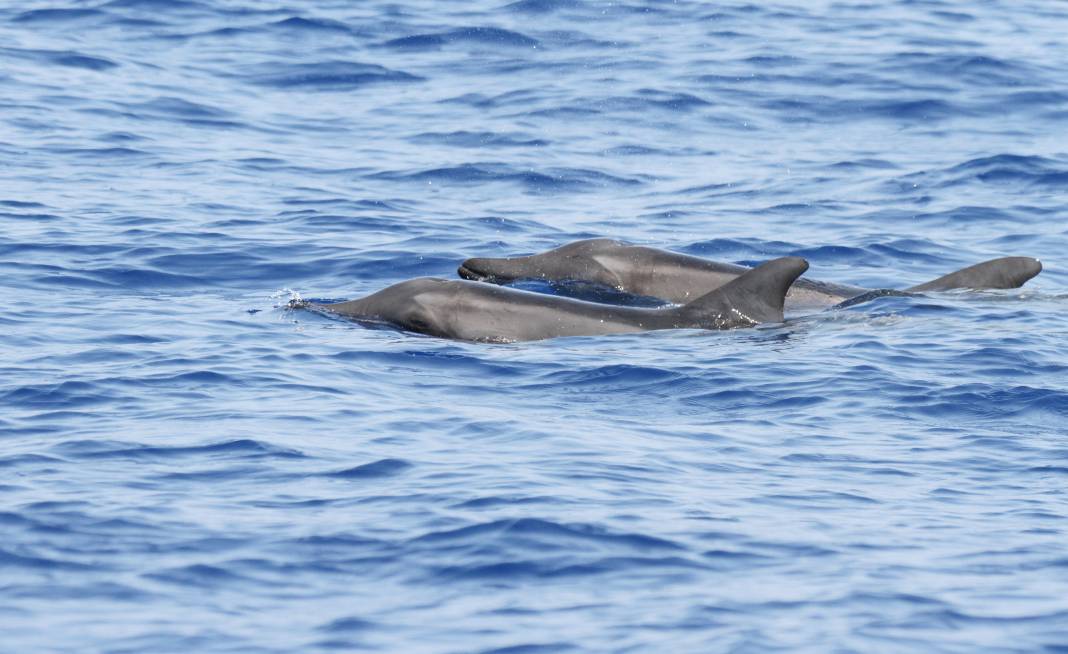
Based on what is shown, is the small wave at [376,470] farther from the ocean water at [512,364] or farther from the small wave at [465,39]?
the small wave at [465,39]

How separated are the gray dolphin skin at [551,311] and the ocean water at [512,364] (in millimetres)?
355

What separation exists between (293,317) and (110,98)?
11.4 meters

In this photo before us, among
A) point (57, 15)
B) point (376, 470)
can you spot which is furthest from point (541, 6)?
point (376, 470)

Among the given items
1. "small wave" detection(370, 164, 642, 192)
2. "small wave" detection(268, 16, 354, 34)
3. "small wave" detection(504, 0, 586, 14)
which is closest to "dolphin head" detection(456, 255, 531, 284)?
"small wave" detection(370, 164, 642, 192)

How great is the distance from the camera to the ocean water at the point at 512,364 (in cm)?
867

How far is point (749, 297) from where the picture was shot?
1519cm

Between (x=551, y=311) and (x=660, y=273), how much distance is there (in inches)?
105

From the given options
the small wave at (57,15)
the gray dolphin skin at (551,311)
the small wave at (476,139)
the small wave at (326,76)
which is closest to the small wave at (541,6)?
the small wave at (326,76)

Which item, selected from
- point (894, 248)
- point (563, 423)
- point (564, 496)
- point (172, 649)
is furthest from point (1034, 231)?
point (172, 649)

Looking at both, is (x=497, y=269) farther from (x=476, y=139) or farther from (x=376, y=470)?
(x=476, y=139)

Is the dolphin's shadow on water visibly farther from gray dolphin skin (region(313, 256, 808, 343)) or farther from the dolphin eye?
the dolphin eye

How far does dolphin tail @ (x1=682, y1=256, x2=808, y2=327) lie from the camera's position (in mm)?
15039

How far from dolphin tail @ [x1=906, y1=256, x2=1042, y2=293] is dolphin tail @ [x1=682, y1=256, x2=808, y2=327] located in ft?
7.25

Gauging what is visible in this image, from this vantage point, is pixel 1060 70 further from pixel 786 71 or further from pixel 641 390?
pixel 641 390
